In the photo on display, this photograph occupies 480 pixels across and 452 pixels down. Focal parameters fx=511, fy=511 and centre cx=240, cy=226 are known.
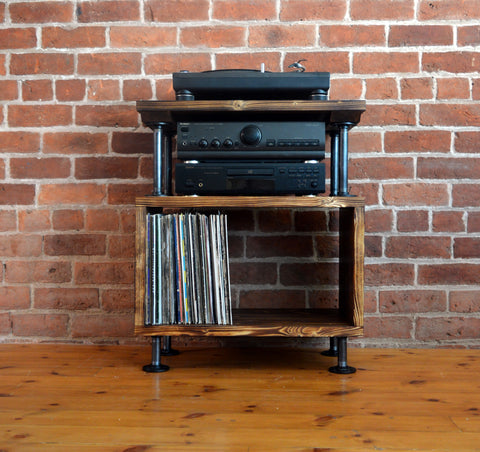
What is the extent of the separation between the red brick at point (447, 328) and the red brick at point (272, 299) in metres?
0.47

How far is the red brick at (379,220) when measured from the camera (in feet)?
6.55

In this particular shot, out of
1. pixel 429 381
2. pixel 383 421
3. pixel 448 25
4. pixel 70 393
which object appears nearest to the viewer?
pixel 383 421

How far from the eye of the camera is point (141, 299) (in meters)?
1.60

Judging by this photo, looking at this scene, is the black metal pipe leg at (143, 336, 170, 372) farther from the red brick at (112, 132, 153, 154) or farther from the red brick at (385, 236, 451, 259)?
the red brick at (385, 236, 451, 259)

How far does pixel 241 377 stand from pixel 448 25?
154cm

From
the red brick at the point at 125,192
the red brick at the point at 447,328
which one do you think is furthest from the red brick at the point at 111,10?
the red brick at the point at 447,328

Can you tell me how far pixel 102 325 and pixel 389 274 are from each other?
1148mm

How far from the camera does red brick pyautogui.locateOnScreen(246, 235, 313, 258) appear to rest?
2.00 metres

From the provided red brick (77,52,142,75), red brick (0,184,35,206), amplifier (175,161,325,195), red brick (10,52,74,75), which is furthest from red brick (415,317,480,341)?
red brick (10,52,74,75)

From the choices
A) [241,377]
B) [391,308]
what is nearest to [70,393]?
[241,377]

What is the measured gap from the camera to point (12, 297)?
6.68 feet

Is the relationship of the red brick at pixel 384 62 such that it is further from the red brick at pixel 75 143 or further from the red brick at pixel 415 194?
the red brick at pixel 75 143

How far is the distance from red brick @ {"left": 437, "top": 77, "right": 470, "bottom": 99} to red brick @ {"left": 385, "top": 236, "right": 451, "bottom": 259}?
21.9 inches

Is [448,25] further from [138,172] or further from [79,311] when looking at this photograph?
[79,311]
